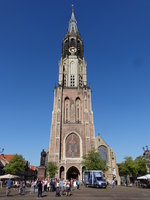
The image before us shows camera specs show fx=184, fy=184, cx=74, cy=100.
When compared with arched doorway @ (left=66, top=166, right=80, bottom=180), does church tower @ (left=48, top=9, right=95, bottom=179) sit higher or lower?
higher

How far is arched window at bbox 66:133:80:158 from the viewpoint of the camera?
43.0 meters

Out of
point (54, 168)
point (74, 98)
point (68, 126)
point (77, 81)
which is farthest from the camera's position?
point (77, 81)

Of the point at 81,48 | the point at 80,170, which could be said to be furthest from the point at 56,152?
Answer: the point at 81,48

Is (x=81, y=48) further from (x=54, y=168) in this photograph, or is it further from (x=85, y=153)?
(x=54, y=168)

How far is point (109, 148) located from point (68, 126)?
1339 centimetres

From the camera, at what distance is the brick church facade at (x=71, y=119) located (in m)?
41.8

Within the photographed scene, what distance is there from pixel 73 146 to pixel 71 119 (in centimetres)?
680

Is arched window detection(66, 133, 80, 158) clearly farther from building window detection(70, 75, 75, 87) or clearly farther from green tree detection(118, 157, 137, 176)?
green tree detection(118, 157, 137, 176)

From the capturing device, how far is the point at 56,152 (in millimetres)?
40906

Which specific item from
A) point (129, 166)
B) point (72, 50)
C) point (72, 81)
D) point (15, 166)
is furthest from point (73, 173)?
point (72, 50)

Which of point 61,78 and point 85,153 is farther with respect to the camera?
point 61,78

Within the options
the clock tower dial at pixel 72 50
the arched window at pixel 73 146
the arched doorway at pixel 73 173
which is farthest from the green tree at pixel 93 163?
the clock tower dial at pixel 72 50

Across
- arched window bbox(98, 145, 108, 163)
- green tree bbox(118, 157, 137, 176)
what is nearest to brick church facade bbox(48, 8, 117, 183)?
arched window bbox(98, 145, 108, 163)

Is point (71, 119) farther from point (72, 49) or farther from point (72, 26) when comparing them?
point (72, 26)
